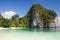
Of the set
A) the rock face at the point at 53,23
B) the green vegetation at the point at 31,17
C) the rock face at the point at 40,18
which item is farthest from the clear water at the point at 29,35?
the rock face at the point at 53,23

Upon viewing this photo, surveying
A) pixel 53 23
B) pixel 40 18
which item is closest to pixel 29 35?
pixel 40 18

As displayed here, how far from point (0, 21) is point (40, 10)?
645 cm

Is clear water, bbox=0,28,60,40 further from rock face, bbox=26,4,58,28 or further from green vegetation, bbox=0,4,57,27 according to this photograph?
rock face, bbox=26,4,58,28

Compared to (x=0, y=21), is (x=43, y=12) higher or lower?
higher

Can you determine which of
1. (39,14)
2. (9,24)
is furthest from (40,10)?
(9,24)

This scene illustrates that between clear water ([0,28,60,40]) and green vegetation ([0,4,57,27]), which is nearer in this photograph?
clear water ([0,28,60,40])

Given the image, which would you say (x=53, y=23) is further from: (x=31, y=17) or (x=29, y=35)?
(x=29, y=35)

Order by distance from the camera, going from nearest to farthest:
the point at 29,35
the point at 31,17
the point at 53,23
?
the point at 29,35 → the point at 53,23 → the point at 31,17

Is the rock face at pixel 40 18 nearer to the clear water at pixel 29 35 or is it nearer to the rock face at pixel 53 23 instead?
the rock face at pixel 53 23

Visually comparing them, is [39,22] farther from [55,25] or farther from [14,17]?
[14,17]

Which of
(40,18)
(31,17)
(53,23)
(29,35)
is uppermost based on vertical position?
(31,17)

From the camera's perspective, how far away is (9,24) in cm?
1592

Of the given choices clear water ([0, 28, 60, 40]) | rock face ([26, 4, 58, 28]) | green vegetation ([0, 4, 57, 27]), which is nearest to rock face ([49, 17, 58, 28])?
rock face ([26, 4, 58, 28])

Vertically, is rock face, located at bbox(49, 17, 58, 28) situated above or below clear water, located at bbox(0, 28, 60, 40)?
above
